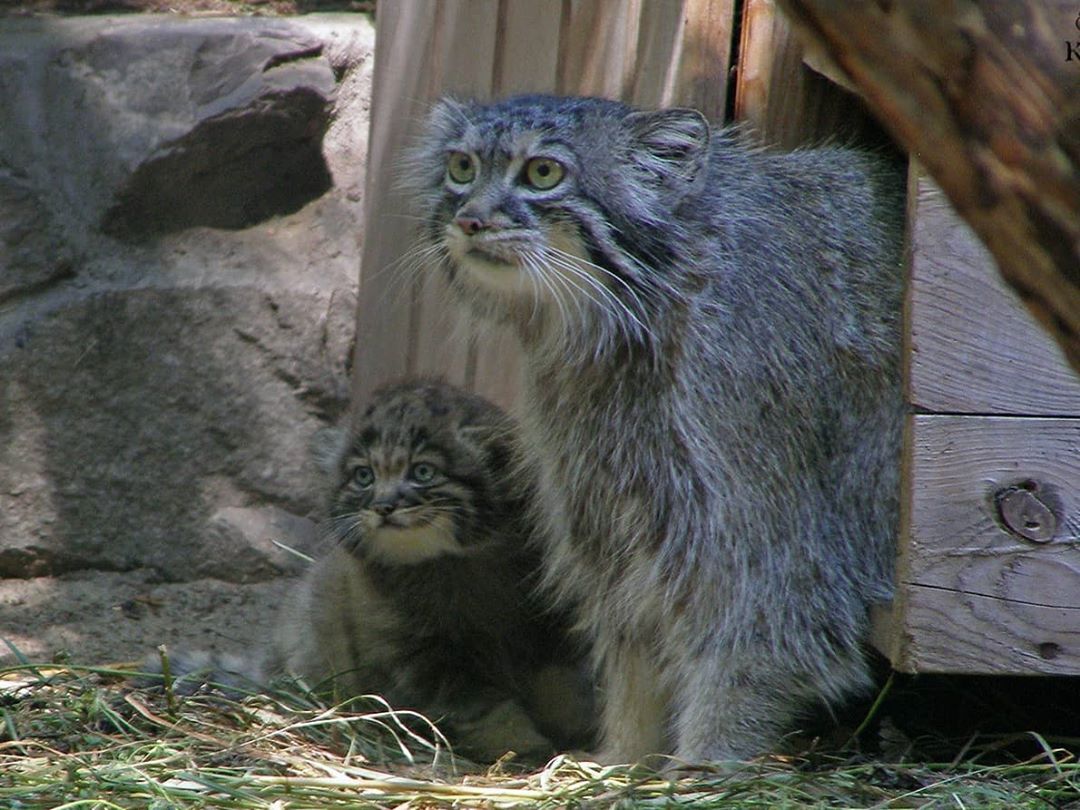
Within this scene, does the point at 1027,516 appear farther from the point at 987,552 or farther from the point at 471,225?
the point at 471,225

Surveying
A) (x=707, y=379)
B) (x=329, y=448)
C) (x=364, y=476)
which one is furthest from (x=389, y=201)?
(x=707, y=379)

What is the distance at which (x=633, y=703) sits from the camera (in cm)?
395

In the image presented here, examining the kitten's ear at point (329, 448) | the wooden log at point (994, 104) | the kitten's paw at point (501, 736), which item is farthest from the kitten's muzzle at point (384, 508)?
the wooden log at point (994, 104)

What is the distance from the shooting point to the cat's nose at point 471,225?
142 inches

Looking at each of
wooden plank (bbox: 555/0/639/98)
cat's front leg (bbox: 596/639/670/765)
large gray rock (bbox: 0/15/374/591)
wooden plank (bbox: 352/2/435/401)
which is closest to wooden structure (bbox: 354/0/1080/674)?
cat's front leg (bbox: 596/639/670/765)

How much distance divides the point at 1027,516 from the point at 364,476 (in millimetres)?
1805

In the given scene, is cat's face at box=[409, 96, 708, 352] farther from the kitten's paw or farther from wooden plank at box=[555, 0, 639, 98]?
the kitten's paw

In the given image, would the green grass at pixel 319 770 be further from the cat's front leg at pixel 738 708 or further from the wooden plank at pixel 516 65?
the wooden plank at pixel 516 65

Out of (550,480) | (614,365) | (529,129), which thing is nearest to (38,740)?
(550,480)

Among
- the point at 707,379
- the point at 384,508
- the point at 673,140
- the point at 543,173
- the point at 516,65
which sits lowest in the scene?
the point at 384,508

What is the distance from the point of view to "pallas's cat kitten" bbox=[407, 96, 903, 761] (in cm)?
365

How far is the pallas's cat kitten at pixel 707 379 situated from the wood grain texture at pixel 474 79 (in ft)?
1.20

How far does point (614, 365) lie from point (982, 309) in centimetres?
88

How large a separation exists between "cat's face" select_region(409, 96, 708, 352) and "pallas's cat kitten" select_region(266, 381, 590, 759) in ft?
2.14
